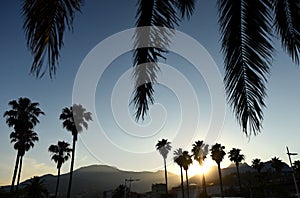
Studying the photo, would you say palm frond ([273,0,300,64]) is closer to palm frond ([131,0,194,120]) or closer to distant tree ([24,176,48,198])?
palm frond ([131,0,194,120])

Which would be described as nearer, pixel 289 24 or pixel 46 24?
pixel 46 24

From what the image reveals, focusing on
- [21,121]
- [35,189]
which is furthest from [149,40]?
[35,189]

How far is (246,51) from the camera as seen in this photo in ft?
12.5

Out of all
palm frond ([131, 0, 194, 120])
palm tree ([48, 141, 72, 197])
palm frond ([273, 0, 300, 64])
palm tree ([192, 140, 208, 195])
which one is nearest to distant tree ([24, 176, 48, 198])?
palm tree ([48, 141, 72, 197])

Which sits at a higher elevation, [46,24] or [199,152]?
[199,152]

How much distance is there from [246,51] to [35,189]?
50.6m

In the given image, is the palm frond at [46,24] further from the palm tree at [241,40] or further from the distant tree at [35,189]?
the distant tree at [35,189]

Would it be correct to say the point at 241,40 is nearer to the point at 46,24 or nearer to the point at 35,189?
the point at 46,24

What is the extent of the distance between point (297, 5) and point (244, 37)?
825 millimetres

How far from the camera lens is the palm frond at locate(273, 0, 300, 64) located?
385 cm

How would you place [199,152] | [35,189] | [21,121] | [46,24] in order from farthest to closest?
[199,152] < [35,189] < [21,121] < [46,24]

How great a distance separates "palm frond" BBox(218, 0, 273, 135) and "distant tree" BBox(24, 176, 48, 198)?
5022 centimetres

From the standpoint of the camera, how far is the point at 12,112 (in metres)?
31.2

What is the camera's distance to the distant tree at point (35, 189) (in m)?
47.1
